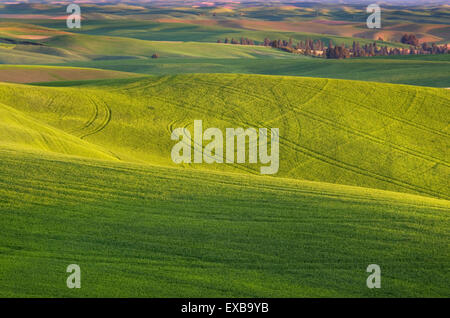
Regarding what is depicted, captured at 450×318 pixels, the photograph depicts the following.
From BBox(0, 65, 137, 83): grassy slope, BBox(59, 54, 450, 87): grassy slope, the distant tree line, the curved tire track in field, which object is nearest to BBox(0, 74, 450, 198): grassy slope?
the curved tire track in field

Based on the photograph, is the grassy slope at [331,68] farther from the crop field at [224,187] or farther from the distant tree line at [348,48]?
the distant tree line at [348,48]

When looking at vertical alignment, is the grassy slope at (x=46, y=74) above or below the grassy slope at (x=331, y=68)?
below

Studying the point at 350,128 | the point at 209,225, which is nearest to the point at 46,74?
the point at 350,128

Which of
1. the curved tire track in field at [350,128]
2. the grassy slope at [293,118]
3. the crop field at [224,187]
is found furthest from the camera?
the curved tire track in field at [350,128]

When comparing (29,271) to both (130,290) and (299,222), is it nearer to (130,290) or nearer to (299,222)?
(130,290)

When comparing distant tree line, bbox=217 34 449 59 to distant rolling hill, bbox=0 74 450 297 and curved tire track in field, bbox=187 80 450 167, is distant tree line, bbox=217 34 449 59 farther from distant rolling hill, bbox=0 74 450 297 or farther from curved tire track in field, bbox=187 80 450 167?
distant rolling hill, bbox=0 74 450 297

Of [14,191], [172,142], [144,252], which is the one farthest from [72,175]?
[172,142]

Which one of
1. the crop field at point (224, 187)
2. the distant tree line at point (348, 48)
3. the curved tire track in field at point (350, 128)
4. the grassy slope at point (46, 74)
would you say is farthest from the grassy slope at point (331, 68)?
the distant tree line at point (348, 48)
